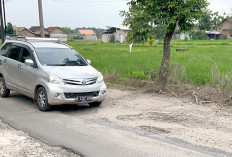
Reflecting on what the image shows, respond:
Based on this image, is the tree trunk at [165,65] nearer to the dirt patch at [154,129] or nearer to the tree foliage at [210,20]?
the tree foliage at [210,20]

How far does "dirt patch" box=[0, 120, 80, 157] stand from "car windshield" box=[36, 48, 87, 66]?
8.83ft

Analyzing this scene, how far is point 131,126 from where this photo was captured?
20.9 ft

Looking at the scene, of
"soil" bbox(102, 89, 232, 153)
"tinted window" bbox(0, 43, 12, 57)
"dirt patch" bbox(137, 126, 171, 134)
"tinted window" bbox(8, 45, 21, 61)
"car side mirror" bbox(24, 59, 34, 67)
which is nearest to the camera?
"soil" bbox(102, 89, 232, 153)

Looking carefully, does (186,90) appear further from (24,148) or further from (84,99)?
(24,148)

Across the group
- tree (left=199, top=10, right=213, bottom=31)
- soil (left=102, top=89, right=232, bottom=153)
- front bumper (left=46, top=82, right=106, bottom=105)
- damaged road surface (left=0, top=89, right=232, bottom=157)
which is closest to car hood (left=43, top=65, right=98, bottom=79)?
front bumper (left=46, top=82, right=106, bottom=105)

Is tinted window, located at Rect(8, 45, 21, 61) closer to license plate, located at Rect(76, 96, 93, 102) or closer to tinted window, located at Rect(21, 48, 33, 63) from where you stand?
tinted window, located at Rect(21, 48, 33, 63)

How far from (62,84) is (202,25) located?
4.82 meters

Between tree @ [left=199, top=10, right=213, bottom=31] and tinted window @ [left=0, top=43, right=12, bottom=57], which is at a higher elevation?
tree @ [left=199, top=10, right=213, bottom=31]

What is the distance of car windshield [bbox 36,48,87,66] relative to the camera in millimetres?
8141

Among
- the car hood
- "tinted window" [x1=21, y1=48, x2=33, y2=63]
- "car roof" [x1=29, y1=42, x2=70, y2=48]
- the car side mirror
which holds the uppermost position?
"car roof" [x1=29, y1=42, x2=70, y2=48]

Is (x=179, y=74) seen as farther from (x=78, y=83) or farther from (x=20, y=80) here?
(x=20, y=80)

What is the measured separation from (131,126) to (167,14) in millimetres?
4303

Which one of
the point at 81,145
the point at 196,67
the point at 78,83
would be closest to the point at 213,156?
the point at 81,145

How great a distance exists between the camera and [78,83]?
745 cm
